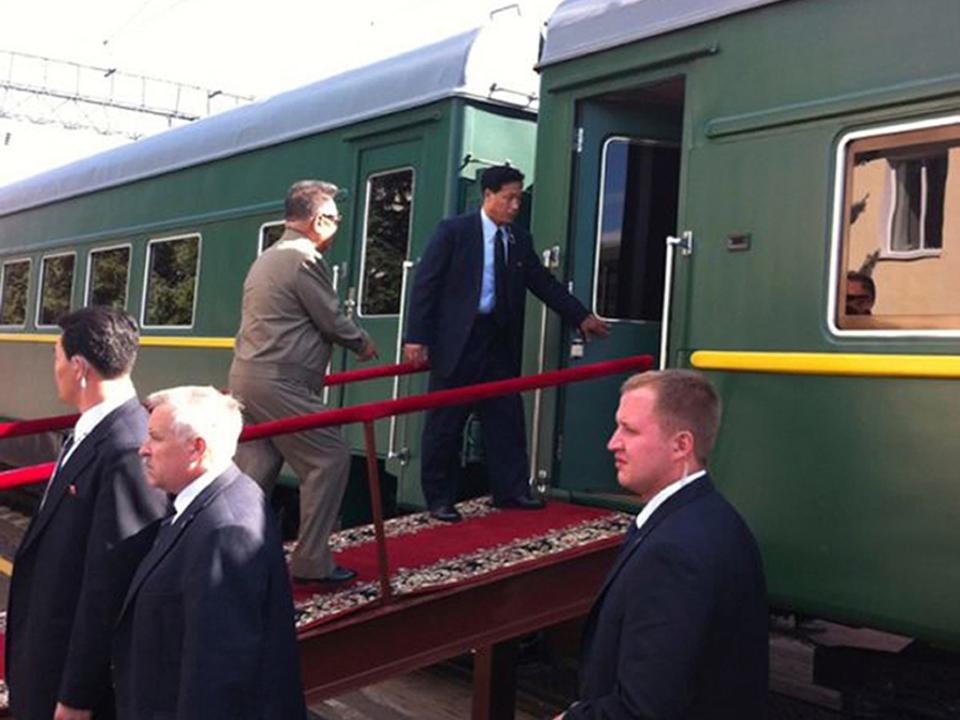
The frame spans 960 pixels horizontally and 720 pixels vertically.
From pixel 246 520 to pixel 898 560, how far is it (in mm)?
2251

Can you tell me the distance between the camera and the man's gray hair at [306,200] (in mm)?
4688


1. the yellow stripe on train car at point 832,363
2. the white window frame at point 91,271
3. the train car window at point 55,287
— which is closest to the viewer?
the yellow stripe on train car at point 832,363

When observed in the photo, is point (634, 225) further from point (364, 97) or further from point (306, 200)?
point (364, 97)

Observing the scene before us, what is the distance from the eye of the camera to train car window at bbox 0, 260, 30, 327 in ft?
39.3

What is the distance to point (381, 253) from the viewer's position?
22.5ft

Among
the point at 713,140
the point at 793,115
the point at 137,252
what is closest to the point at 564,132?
the point at 713,140

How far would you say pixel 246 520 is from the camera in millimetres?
2824

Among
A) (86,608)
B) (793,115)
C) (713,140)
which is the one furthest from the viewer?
(713,140)

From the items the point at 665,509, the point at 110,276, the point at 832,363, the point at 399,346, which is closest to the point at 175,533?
the point at 665,509

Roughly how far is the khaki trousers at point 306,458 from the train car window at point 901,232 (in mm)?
1963

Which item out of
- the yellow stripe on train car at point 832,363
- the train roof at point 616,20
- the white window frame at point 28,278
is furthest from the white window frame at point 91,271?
the yellow stripe on train car at point 832,363

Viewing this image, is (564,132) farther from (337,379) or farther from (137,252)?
(137,252)

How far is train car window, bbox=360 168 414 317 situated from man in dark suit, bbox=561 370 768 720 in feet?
13.8

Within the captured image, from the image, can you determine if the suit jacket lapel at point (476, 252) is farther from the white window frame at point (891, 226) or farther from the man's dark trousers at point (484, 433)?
the white window frame at point (891, 226)
